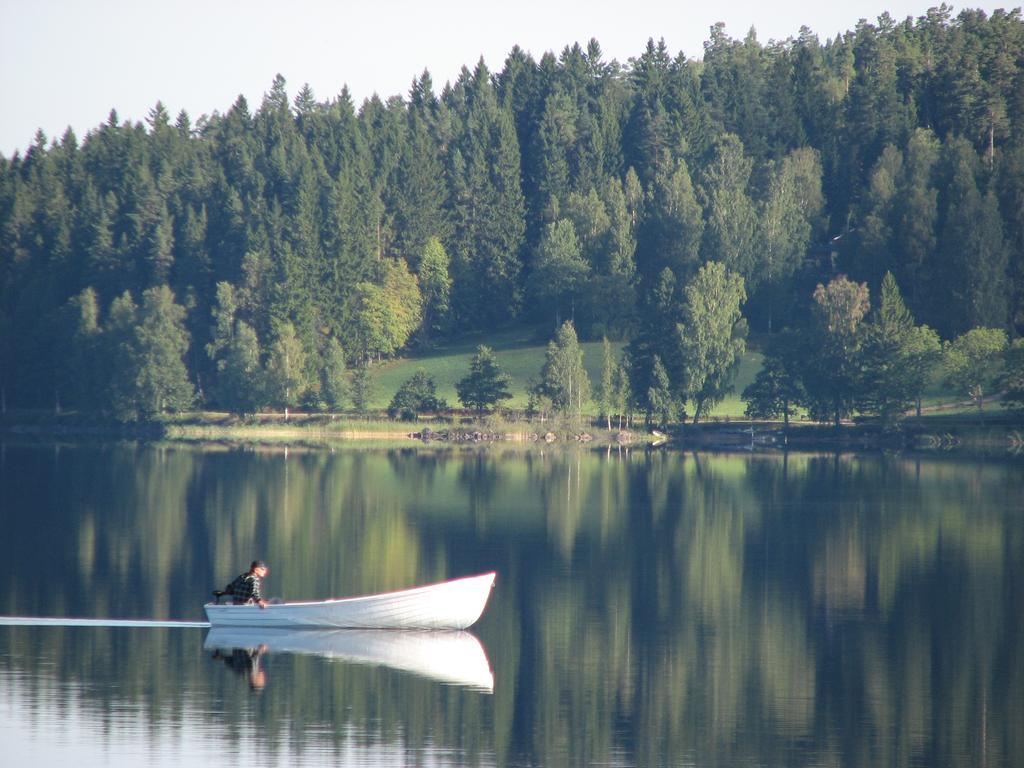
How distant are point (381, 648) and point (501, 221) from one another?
389 ft

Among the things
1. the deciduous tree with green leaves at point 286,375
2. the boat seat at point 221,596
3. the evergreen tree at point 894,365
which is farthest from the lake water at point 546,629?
the deciduous tree with green leaves at point 286,375

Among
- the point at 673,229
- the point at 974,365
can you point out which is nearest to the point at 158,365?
the point at 673,229

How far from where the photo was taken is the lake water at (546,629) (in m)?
22.8

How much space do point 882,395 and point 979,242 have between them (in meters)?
26.1

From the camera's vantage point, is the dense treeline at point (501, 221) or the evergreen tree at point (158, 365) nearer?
the evergreen tree at point (158, 365)

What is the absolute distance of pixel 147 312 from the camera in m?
116

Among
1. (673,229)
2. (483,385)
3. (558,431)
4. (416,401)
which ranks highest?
(673,229)

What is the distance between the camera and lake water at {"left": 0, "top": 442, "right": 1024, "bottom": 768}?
2275 cm

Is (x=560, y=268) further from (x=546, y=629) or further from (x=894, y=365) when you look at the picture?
(x=546, y=629)

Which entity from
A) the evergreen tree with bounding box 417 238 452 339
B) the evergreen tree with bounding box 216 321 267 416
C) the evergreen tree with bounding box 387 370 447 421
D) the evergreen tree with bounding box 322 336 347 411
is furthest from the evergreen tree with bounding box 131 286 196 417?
the evergreen tree with bounding box 417 238 452 339

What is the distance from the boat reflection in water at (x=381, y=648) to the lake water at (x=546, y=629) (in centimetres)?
14

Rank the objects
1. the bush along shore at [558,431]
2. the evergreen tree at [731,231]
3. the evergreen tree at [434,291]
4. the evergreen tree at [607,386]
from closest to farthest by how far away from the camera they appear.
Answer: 1. the bush along shore at [558,431]
2. the evergreen tree at [607,386]
3. the evergreen tree at [731,231]
4. the evergreen tree at [434,291]

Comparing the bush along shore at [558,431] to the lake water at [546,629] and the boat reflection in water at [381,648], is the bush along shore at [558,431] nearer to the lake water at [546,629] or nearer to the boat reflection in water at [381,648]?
the lake water at [546,629]

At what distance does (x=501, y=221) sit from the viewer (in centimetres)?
14575
